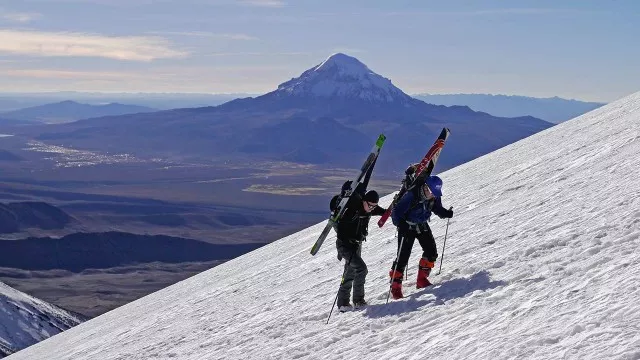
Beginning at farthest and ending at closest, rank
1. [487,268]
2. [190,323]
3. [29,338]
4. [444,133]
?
[29,338] < [190,323] < [444,133] < [487,268]

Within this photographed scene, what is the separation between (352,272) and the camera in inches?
469

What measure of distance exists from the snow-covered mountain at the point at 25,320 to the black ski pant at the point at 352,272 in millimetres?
80209

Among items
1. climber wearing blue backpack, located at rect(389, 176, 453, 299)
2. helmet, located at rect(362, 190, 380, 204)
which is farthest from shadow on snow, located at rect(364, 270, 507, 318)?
helmet, located at rect(362, 190, 380, 204)

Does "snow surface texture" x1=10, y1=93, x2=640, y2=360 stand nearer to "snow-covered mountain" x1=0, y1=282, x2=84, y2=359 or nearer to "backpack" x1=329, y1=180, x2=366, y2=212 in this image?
"backpack" x1=329, y1=180, x2=366, y2=212

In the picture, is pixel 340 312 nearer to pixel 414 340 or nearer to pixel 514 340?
pixel 414 340

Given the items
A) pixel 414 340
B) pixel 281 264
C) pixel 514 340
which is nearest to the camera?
pixel 514 340

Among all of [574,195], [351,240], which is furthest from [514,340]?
[574,195]

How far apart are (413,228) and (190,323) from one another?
7.80 meters

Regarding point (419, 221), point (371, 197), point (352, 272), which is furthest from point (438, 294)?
point (371, 197)

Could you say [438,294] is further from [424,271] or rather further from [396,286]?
[396,286]

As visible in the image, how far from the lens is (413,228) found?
37.4ft

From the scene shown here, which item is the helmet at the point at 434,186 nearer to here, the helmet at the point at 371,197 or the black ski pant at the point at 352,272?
the helmet at the point at 371,197

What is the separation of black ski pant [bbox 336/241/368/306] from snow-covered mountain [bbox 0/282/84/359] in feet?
263

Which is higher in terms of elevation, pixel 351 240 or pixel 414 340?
pixel 351 240
